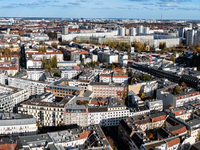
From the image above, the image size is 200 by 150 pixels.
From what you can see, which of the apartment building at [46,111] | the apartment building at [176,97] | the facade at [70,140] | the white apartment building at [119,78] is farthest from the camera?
the white apartment building at [119,78]

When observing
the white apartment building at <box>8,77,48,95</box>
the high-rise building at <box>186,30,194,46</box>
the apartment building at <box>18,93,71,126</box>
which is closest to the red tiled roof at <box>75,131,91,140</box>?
the apartment building at <box>18,93,71,126</box>

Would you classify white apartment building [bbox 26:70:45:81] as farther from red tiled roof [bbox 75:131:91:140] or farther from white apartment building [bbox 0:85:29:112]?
red tiled roof [bbox 75:131:91:140]

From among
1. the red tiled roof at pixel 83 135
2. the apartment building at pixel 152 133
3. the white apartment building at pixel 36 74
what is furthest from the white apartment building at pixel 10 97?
the apartment building at pixel 152 133

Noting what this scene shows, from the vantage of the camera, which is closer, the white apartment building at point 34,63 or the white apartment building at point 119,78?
the white apartment building at point 119,78

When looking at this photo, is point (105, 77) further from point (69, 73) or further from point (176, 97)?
point (176, 97)

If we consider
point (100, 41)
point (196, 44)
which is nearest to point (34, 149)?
point (100, 41)

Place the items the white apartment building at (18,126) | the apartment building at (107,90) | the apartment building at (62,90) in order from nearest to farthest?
1. the white apartment building at (18,126)
2. the apartment building at (62,90)
3. the apartment building at (107,90)

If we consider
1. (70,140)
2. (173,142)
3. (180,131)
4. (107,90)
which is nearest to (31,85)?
(107,90)

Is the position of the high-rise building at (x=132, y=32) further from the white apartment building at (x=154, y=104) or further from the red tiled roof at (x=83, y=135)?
the red tiled roof at (x=83, y=135)
